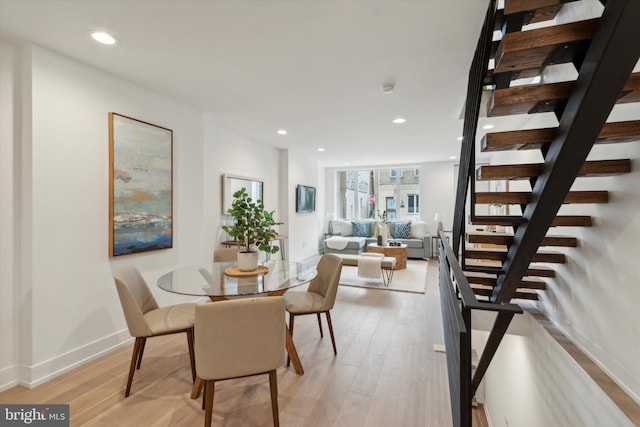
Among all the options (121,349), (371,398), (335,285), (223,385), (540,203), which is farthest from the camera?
Answer: (121,349)

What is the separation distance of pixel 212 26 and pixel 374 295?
3.72m

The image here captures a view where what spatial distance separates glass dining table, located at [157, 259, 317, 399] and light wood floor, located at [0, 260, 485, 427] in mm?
210

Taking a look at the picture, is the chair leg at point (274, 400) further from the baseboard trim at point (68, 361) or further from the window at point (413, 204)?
the window at point (413, 204)

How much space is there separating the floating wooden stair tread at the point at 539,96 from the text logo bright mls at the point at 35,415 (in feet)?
9.64

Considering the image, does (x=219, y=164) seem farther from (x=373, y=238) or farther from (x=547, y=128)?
(x=373, y=238)

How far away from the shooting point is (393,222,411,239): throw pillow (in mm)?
7387

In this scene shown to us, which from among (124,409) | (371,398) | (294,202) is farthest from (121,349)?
(294,202)

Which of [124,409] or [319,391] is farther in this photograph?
[319,391]

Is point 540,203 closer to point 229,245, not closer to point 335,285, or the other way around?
point 335,285

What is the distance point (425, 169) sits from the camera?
7762mm

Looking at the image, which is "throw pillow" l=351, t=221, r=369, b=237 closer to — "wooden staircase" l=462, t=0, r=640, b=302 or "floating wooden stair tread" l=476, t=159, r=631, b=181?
"wooden staircase" l=462, t=0, r=640, b=302

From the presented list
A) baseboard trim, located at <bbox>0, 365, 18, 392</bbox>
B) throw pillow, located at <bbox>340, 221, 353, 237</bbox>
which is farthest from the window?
baseboard trim, located at <bbox>0, 365, 18, 392</bbox>

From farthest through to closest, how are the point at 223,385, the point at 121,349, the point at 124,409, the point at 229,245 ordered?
the point at 229,245 < the point at 121,349 < the point at 223,385 < the point at 124,409

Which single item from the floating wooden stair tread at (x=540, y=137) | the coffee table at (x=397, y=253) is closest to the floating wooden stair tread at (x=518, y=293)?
the floating wooden stair tread at (x=540, y=137)
